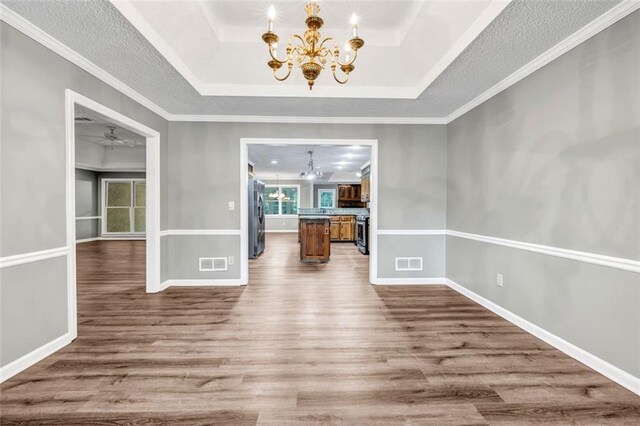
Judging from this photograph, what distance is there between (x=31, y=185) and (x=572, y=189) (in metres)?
4.24

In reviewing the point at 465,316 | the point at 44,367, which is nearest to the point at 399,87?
the point at 465,316

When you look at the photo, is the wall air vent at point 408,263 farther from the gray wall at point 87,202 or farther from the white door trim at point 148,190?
the gray wall at point 87,202

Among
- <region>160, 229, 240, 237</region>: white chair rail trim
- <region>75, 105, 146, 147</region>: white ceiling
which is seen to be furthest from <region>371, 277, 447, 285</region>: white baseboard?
<region>75, 105, 146, 147</region>: white ceiling

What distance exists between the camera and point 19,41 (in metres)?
2.01

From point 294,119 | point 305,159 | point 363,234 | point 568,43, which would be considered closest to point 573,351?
point 568,43

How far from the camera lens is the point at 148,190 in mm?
3863

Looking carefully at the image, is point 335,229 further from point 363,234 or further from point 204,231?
point 204,231

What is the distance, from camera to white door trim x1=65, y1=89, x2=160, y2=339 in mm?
2443

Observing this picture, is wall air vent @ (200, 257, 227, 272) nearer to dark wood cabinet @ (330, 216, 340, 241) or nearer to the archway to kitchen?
the archway to kitchen

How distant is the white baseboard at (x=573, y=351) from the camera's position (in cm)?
184

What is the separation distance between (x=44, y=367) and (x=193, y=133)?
3124 millimetres

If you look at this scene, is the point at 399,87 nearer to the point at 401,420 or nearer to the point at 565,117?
the point at 565,117

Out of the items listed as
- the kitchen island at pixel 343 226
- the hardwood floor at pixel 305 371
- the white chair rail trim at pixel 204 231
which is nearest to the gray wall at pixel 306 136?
the white chair rail trim at pixel 204 231

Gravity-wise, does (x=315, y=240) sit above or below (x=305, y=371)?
above
